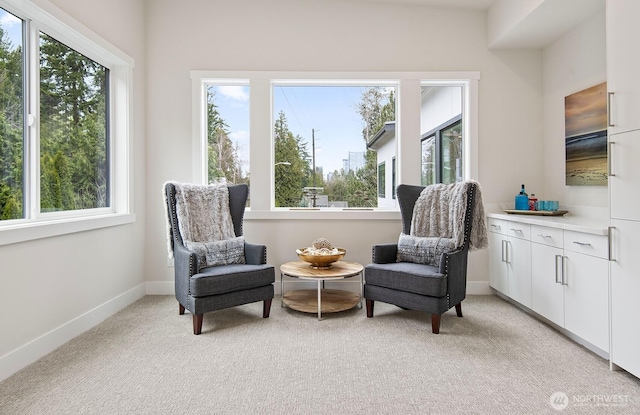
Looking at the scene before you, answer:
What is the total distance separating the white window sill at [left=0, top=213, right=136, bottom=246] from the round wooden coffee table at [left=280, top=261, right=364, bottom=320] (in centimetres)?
156

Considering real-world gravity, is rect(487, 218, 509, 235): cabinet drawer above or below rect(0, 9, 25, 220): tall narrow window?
below

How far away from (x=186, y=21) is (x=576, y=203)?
4.25 meters

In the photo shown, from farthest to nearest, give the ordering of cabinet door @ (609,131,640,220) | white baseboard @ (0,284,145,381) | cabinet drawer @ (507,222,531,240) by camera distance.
→ cabinet drawer @ (507,222,531,240) < white baseboard @ (0,284,145,381) < cabinet door @ (609,131,640,220)

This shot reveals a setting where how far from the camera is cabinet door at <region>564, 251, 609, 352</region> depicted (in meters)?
2.29

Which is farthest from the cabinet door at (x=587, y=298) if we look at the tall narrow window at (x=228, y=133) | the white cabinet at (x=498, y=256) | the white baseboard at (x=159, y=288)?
the white baseboard at (x=159, y=288)

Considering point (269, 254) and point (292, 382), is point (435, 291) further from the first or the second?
point (269, 254)

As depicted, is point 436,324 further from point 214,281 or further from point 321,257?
point 214,281

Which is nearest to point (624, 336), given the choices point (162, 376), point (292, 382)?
point (292, 382)

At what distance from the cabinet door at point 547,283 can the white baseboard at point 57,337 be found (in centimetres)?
359

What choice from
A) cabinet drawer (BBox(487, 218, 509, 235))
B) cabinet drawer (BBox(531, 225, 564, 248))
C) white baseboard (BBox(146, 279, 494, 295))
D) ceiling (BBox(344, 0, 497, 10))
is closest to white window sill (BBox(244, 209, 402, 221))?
white baseboard (BBox(146, 279, 494, 295))

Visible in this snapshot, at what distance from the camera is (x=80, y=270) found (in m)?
2.82

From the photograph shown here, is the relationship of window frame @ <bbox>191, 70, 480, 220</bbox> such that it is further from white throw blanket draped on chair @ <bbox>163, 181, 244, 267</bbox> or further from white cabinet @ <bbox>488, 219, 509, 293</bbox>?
white cabinet @ <bbox>488, 219, 509, 293</bbox>

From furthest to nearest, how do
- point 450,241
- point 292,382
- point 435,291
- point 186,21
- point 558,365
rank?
point 186,21
point 450,241
point 435,291
point 558,365
point 292,382

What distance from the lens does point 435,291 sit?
2.74m
